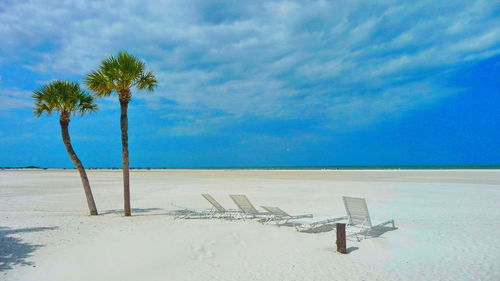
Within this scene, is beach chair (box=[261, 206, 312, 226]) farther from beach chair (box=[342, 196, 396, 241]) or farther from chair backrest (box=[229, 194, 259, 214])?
beach chair (box=[342, 196, 396, 241])

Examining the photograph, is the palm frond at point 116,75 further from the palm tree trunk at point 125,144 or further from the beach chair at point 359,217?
the beach chair at point 359,217

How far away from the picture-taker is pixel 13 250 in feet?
25.2

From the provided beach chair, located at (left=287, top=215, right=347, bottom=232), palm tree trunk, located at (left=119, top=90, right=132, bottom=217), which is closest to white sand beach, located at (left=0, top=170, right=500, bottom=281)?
beach chair, located at (left=287, top=215, right=347, bottom=232)

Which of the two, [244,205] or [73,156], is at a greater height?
[73,156]

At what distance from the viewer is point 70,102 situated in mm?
13000

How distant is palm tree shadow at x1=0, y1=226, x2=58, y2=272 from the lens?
689 centimetres

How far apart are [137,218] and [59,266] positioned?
560cm

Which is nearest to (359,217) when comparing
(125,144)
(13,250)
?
(13,250)

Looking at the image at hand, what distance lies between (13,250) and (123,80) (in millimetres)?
6599

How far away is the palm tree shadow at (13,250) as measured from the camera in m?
6.89

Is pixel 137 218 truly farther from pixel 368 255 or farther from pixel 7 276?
pixel 368 255

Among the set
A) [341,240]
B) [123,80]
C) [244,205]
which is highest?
[123,80]

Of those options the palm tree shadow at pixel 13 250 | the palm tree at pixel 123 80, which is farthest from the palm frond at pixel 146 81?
the palm tree shadow at pixel 13 250

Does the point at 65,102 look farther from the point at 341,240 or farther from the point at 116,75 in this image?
the point at 341,240
